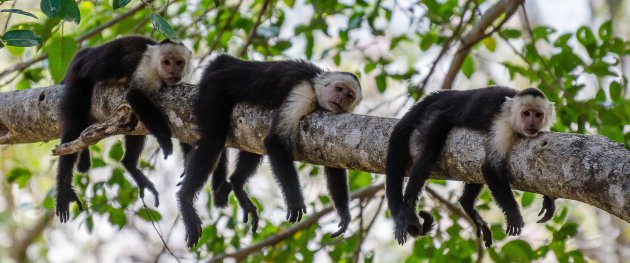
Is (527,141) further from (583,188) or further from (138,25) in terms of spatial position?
(138,25)

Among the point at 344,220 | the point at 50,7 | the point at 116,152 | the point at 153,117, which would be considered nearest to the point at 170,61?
the point at 153,117

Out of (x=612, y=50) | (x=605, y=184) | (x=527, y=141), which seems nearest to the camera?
(x=605, y=184)

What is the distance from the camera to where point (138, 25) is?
185 inches

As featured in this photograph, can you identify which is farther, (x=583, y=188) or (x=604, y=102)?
(x=604, y=102)

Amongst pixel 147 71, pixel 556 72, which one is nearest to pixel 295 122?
pixel 147 71

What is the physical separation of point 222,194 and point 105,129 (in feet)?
3.45

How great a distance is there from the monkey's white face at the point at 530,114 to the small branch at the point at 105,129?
1928 mm

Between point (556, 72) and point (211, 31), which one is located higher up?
point (556, 72)

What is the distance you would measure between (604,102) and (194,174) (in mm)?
2480

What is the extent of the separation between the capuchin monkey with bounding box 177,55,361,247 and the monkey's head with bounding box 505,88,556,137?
95 centimetres

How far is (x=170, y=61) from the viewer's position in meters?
4.06

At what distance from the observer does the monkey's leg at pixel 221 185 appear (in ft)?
14.1

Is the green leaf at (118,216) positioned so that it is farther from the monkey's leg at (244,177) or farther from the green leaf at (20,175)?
the monkey's leg at (244,177)

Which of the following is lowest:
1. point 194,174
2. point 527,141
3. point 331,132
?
point 194,174
